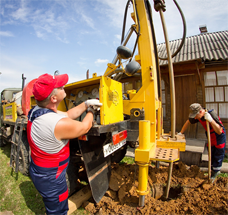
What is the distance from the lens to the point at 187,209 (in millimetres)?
2320

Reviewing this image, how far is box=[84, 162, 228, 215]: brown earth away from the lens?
7.61 ft

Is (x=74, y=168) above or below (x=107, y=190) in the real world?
above

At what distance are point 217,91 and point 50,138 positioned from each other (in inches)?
259

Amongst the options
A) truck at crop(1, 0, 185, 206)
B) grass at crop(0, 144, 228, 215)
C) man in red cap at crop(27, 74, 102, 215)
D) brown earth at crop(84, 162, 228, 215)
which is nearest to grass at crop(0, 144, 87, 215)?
grass at crop(0, 144, 228, 215)

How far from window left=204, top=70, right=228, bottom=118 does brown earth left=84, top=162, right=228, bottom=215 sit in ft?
12.4

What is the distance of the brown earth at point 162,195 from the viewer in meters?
2.32

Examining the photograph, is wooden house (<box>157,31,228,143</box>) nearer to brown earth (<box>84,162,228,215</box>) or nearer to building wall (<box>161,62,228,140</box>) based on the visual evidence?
building wall (<box>161,62,228,140</box>)

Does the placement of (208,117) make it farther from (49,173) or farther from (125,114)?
(49,173)

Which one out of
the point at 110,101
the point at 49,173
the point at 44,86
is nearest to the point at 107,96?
the point at 110,101

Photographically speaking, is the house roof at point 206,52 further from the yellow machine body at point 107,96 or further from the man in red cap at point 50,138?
the man in red cap at point 50,138

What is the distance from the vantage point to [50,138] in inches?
58.7

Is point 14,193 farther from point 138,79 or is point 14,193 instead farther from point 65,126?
point 138,79

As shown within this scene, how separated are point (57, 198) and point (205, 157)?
155 inches

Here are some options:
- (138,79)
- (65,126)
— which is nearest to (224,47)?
(138,79)
